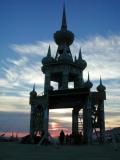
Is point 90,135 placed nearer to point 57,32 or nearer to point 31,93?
point 31,93

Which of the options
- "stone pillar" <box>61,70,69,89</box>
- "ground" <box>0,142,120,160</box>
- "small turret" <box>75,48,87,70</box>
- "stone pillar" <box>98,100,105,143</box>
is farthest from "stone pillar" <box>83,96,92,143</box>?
"ground" <box>0,142,120,160</box>

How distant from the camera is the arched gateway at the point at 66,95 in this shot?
6384cm

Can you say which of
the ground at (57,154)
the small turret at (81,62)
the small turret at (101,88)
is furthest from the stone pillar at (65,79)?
the ground at (57,154)

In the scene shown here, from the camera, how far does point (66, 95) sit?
64500mm

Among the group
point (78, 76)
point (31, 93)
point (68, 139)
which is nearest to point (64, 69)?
point (78, 76)

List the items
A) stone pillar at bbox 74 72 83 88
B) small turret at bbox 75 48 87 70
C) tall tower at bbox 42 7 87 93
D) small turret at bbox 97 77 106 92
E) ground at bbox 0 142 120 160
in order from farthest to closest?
small turret at bbox 75 48 87 70 < stone pillar at bbox 74 72 83 88 < tall tower at bbox 42 7 87 93 < small turret at bbox 97 77 106 92 < ground at bbox 0 142 120 160

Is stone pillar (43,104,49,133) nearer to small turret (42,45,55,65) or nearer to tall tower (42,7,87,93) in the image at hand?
tall tower (42,7,87,93)

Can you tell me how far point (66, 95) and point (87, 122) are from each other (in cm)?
695

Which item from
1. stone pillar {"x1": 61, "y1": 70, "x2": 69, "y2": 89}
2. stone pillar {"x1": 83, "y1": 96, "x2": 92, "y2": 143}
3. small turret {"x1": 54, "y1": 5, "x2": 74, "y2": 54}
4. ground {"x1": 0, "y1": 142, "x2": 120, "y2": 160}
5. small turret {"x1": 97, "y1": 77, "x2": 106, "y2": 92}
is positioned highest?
small turret {"x1": 54, "y1": 5, "x2": 74, "y2": 54}

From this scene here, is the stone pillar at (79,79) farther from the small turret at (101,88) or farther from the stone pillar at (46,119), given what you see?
the stone pillar at (46,119)

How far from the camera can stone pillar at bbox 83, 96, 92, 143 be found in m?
61.6

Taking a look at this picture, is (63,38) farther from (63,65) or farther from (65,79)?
(65,79)

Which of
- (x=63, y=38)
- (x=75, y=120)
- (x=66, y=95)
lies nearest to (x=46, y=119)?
(x=66, y=95)

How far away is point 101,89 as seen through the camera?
67625 millimetres
